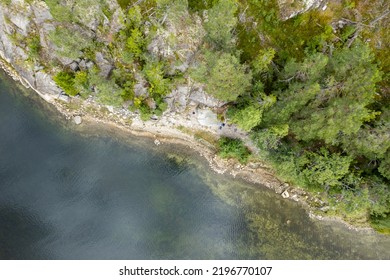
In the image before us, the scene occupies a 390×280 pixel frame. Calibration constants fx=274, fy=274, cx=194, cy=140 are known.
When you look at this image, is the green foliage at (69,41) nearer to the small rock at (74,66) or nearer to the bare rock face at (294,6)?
the small rock at (74,66)

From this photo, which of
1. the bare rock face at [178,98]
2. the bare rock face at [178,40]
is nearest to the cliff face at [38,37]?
the bare rock face at [178,40]

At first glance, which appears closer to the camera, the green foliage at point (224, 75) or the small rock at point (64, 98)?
the green foliage at point (224, 75)

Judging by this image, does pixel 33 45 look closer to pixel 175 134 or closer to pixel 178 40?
pixel 178 40

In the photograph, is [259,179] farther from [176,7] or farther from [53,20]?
[53,20]

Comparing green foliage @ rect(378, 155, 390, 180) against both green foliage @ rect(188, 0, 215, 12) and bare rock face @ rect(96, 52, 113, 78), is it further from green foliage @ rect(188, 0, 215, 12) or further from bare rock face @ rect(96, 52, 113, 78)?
bare rock face @ rect(96, 52, 113, 78)

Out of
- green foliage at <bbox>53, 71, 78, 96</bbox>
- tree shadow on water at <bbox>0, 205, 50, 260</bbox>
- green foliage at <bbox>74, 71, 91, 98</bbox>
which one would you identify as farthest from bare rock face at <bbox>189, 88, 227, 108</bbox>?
tree shadow on water at <bbox>0, 205, 50, 260</bbox>

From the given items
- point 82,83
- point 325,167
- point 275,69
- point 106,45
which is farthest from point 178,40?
point 325,167

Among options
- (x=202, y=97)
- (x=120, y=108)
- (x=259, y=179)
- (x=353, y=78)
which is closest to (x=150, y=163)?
(x=120, y=108)
